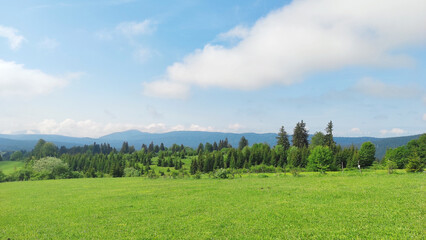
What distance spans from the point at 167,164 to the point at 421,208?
147 meters

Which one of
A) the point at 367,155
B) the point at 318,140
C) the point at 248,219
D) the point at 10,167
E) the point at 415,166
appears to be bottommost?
the point at 10,167

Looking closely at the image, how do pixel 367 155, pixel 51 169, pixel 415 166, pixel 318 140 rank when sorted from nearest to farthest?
pixel 415 166 → pixel 51 169 → pixel 367 155 → pixel 318 140

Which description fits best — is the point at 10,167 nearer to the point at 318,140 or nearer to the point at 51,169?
the point at 51,169

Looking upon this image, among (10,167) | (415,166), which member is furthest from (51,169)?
(415,166)

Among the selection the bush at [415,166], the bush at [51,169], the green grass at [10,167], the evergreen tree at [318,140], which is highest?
the evergreen tree at [318,140]

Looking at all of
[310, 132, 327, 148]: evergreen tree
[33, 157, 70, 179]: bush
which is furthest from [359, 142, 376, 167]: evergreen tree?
[33, 157, 70, 179]: bush

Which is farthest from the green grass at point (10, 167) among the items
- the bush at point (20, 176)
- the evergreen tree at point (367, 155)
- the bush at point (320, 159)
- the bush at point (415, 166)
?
the evergreen tree at point (367, 155)

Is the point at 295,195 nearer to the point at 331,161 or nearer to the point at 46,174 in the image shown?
the point at 331,161

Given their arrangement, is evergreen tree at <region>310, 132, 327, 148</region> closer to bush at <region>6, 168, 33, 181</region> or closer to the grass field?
the grass field

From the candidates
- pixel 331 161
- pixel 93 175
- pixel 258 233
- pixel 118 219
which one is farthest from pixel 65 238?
pixel 93 175

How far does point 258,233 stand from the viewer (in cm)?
1362

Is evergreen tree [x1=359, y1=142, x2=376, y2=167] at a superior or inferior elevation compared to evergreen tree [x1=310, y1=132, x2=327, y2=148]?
inferior

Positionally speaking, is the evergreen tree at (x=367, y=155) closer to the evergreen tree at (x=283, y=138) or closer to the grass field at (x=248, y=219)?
the evergreen tree at (x=283, y=138)

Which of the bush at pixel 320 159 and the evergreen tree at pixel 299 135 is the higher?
the evergreen tree at pixel 299 135
